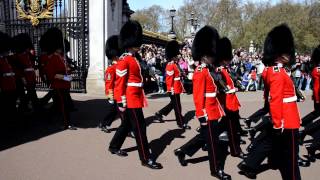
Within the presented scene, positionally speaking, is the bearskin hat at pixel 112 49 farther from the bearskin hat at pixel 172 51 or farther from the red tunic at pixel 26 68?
the red tunic at pixel 26 68

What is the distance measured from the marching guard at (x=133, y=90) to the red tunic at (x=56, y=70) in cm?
204

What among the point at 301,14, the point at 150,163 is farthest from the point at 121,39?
the point at 301,14

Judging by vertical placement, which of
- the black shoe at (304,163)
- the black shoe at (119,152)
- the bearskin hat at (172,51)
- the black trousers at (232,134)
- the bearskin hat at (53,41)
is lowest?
the black shoe at (304,163)

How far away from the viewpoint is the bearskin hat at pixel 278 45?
15.8 feet

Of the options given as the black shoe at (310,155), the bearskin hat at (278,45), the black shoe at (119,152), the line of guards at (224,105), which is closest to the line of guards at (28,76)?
the line of guards at (224,105)

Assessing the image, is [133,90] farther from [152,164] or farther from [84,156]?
[84,156]

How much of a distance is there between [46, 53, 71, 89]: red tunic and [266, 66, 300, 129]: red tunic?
3923 millimetres

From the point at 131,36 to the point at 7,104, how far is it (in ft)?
10.0

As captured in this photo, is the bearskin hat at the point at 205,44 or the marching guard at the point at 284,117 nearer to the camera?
the marching guard at the point at 284,117

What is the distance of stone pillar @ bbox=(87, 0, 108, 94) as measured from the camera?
12.1m

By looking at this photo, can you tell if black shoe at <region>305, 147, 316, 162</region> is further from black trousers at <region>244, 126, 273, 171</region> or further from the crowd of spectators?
the crowd of spectators

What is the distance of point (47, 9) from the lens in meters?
12.8

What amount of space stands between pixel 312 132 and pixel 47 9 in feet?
29.7

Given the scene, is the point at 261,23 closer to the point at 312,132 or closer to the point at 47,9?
the point at 47,9
